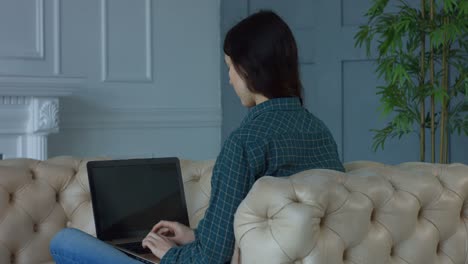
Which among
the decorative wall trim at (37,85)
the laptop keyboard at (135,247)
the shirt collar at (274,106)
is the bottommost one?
the laptop keyboard at (135,247)

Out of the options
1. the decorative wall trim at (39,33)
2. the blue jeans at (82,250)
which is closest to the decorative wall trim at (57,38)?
the decorative wall trim at (39,33)

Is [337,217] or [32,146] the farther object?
[32,146]

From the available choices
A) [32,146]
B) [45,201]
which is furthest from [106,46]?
[45,201]

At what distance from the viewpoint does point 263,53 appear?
2104mm

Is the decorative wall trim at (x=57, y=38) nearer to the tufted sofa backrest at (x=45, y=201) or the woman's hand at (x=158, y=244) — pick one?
the tufted sofa backrest at (x=45, y=201)

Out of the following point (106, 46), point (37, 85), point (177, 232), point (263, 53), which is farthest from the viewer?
point (106, 46)

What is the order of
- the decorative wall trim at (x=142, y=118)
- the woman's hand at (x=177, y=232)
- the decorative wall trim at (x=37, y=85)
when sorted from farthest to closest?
the decorative wall trim at (x=142, y=118) → the decorative wall trim at (x=37, y=85) → the woman's hand at (x=177, y=232)

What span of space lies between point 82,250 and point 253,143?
21.7 inches

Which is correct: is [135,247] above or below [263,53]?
below

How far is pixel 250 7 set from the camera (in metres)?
5.48

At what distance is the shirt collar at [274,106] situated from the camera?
6.89 feet

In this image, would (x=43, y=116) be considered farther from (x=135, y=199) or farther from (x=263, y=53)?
(x=263, y=53)

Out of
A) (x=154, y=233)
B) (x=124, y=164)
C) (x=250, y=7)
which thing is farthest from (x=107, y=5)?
(x=154, y=233)

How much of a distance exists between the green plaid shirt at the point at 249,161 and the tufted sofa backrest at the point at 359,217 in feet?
0.30
